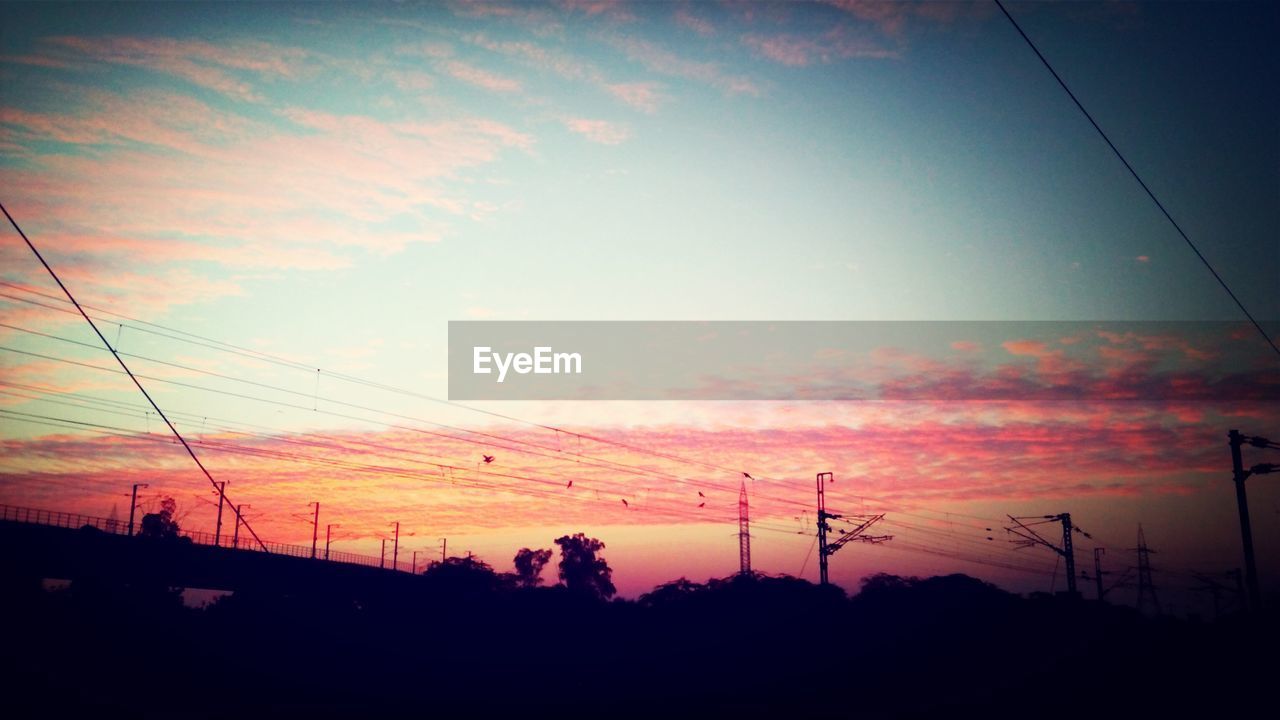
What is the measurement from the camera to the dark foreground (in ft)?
134

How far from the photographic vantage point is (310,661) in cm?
6081

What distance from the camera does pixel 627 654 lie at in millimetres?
76312

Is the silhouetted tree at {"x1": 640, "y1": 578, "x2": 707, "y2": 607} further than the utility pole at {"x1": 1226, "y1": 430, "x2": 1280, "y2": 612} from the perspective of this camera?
Yes

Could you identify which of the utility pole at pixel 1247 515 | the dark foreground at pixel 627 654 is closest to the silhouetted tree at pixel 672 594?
the dark foreground at pixel 627 654

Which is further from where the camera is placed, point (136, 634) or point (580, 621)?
point (580, 621)

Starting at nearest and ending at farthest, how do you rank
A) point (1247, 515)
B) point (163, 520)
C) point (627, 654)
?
point (1247, 515) → point (627, 654) → point (163, 520)

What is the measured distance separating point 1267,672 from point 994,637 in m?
42.1

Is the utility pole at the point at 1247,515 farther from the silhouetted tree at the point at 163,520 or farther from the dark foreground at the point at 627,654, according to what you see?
the silhouetted tree at the point at 163,520

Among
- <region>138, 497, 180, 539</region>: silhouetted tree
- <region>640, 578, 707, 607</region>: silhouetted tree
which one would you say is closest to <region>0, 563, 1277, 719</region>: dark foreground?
<region>640, 578, 707, 607</region>: silhouetted tree

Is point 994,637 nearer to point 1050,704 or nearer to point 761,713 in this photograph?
point 1050,704

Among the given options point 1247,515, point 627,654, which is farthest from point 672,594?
point 1247,515

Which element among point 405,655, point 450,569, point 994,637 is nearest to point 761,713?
point 405,655

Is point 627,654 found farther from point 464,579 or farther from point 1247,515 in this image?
point 1247,515

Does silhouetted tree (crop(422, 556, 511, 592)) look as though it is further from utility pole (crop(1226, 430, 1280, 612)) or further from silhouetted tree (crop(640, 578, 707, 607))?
utility pole (crop(1226, 430, 1280, 612))
